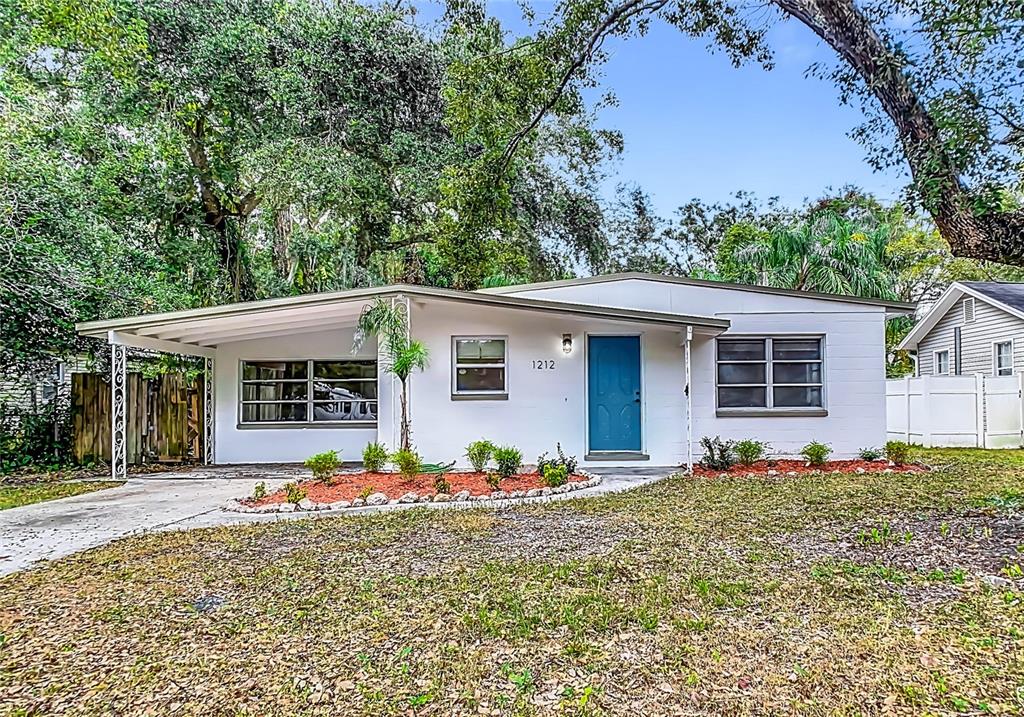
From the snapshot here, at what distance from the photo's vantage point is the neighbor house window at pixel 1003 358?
47.1 ft

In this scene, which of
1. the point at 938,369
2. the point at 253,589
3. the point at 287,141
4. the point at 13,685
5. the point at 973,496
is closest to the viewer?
the point at 13,685

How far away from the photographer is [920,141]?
5832 mm

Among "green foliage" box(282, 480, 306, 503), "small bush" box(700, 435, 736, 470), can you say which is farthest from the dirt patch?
"green foliage" box(282, 480, 306, 503)

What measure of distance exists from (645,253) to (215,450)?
678 inches

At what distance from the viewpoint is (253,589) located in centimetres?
416

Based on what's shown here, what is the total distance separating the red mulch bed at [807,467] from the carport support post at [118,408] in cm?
829

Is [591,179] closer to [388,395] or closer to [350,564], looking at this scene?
[388,395]

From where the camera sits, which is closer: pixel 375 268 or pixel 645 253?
pixel 375 268

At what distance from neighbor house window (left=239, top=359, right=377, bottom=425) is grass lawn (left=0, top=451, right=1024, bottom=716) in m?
5.10

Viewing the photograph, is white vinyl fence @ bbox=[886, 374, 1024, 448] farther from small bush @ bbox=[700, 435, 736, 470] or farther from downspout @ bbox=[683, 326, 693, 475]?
downspout @ bbox=[683, 326, 693, 475]

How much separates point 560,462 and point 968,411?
9.91 meters

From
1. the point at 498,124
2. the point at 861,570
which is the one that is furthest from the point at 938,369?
the point at 861,570

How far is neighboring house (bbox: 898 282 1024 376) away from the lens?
14.2 metres

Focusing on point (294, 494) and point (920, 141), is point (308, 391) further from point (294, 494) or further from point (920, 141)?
point (920, 141)
